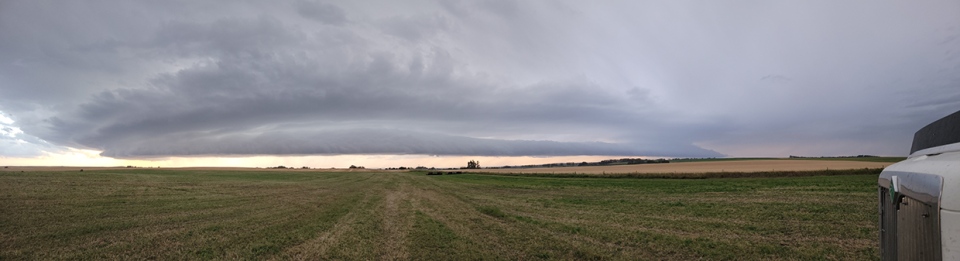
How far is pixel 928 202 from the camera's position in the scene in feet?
9.41

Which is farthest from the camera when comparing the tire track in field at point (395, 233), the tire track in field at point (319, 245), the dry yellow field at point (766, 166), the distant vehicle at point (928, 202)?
the dry yellow field at point (766, 166)

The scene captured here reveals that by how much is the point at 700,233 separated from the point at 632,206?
8.91 metres

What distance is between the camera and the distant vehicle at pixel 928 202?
8.49ft

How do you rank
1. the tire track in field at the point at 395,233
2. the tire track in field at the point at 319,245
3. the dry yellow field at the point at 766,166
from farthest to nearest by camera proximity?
→ the dry yellow field at the point at 766,166
the tire track in field at the point at 395,233
the tire track in field at the point at 319,245

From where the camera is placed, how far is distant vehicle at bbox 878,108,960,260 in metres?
2.59

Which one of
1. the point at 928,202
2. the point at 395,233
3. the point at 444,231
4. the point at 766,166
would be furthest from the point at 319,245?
the point at 766,166

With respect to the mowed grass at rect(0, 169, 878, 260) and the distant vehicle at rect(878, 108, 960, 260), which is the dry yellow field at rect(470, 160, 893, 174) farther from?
the distant vehicle at rect(878, 108, 960, 260)

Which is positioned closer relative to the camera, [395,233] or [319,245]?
[319,245]

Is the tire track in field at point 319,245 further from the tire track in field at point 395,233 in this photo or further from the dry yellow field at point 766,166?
the dry yellow field at point 766,166

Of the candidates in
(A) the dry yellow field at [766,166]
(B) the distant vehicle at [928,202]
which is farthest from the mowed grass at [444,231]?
(A) the dry yellow field at [766,166]

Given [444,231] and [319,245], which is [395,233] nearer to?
[444,231]

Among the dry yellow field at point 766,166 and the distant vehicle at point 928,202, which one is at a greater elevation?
the distant vehicle at point 928,202

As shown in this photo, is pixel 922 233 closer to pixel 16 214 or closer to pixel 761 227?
pixel 761 227

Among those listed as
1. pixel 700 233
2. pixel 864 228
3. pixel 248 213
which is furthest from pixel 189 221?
pixel 864 228
